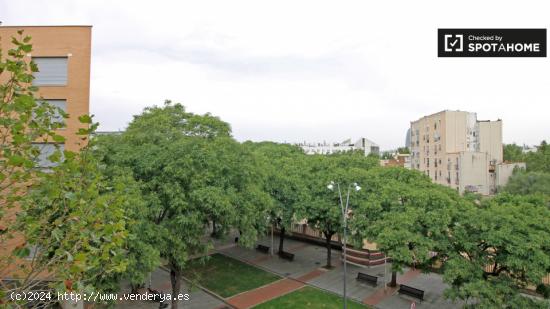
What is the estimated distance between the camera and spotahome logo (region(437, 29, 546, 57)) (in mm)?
17406

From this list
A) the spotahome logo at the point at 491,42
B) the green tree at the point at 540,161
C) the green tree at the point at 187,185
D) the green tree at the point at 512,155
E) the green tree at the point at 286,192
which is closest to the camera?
the green tree at the point at 187,185

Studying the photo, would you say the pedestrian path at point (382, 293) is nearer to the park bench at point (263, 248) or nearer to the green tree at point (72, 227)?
the park bench at point (263, 248)

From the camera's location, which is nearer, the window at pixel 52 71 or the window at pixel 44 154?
the window at pixel 44 154

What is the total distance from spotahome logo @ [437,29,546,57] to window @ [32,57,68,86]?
21.2 meters

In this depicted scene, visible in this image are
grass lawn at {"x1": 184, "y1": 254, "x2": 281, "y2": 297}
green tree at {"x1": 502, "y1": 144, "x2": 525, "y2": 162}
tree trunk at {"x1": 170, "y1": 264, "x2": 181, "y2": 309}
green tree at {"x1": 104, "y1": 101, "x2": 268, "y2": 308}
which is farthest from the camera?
green tree at {"x1": 502, "y1": 144, "x2": 525, "y2": 162}

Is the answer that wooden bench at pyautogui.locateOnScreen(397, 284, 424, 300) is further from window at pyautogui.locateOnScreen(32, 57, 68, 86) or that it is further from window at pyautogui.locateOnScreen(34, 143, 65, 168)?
window at pyautogui.locateOnScreen(32, 57, 68, 86)

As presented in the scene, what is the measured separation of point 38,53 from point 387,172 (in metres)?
22.0

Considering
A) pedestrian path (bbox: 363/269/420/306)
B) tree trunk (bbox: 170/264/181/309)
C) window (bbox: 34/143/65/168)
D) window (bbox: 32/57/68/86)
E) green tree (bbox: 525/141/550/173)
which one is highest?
window (bbox: 32/57/68/86)

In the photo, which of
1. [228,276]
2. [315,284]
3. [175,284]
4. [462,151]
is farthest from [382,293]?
[462,151]

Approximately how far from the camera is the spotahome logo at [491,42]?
57.1 ft

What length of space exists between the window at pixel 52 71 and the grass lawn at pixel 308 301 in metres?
17.2

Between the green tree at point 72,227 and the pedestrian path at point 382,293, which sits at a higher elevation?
the green tree at point 72,227

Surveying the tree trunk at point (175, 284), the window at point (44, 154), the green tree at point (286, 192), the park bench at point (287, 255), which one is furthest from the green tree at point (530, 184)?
the window at point (44, 154)

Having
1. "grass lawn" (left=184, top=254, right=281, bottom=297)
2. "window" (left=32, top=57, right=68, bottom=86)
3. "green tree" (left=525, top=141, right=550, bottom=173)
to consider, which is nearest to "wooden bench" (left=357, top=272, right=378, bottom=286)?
"grass lawn" (left=184, top=254, right=281, bottom=297)
